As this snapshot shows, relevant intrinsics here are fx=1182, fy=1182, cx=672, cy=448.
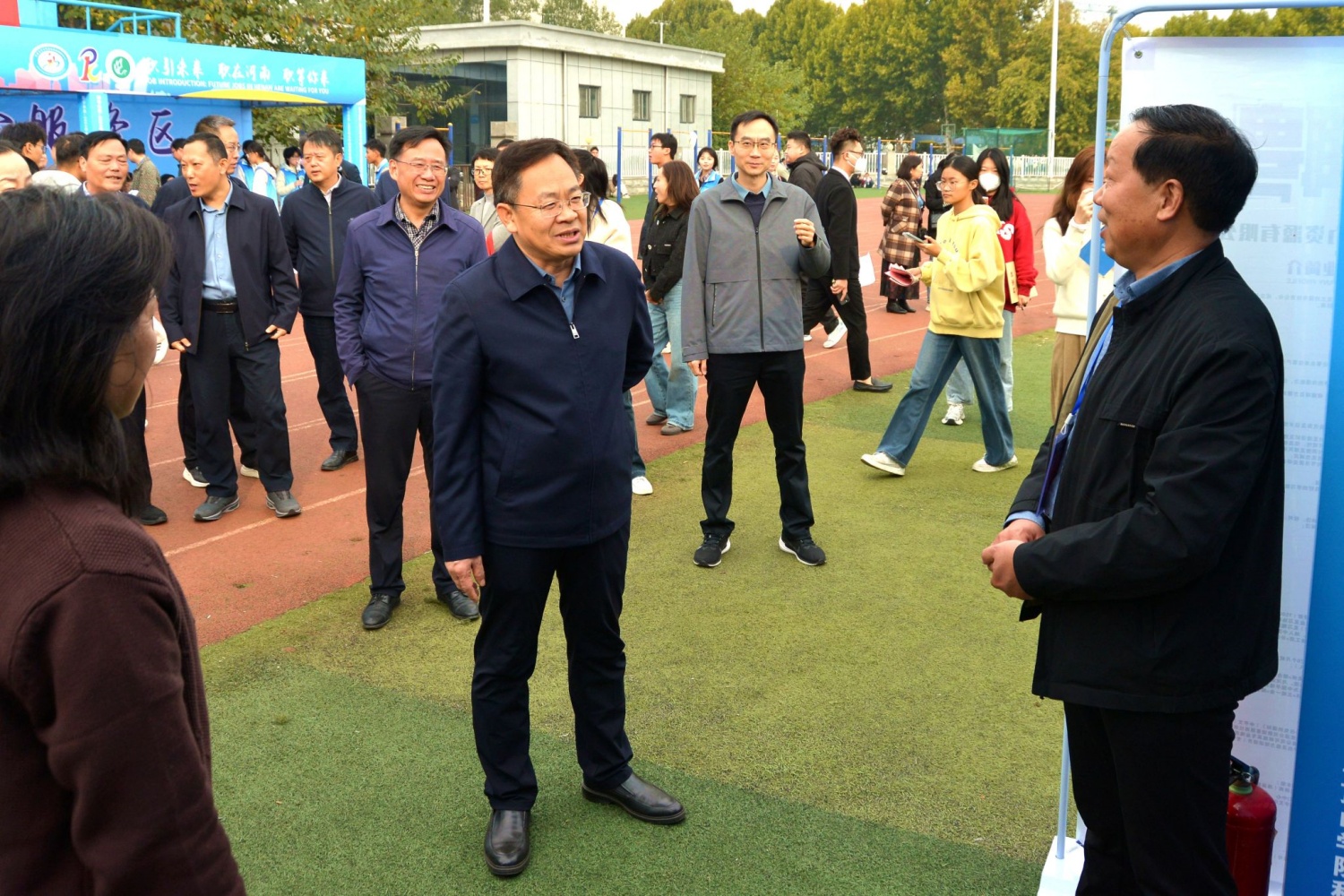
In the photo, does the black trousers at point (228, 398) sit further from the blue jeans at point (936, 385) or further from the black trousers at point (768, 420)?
the blue jeans at point (936, 385)

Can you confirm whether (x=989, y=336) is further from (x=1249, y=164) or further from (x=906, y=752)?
(x=1249, y=164)

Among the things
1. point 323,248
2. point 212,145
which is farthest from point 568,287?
point 323,248

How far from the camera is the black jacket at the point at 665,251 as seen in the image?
8164 mm

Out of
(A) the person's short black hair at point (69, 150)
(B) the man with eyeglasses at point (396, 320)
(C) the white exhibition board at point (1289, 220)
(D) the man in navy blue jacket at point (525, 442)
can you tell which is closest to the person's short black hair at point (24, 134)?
(A) the person's short black hair at point (69, 150)

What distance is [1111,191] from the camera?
2.42 metres

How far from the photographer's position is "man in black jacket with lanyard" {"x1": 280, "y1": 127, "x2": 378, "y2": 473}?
799cm

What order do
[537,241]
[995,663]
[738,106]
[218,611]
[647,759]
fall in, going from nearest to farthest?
[537,241] < [647,759] < [995,663] < [218,611] < [738,106]

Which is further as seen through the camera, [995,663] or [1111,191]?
[995,663]

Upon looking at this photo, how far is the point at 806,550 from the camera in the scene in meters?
6.11

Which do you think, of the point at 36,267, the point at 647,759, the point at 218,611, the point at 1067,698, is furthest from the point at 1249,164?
the point at 218,611

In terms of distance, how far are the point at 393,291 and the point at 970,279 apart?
360 cm

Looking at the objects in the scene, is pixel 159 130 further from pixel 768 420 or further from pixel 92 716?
pixel 92 716

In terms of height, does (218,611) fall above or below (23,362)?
below

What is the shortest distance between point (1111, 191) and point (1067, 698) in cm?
105
